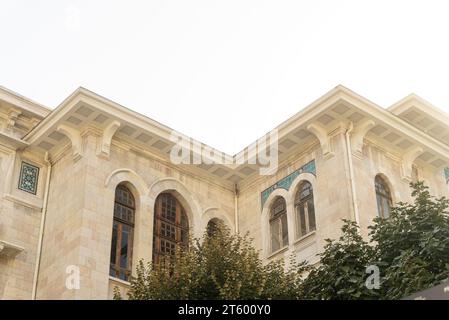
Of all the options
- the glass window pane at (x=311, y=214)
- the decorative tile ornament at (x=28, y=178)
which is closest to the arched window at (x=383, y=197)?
the glass window pane at (x=311, y=214)

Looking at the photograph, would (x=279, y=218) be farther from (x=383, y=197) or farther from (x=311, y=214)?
(x=383, y=197)

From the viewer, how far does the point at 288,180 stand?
2417 cm

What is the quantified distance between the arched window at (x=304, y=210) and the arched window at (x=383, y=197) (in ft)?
5.51

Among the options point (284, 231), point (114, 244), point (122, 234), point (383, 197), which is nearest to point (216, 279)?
point (114, 244)

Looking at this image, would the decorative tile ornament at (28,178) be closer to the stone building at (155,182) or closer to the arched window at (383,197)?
the stone building at (155,182)

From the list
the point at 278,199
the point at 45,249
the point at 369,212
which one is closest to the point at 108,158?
the point at 45,249

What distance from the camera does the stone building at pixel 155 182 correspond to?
858 inches

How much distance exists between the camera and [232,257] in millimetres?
16938

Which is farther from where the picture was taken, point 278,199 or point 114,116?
point 278,199

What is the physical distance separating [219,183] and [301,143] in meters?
2.84

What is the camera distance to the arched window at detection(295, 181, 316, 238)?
23.1m

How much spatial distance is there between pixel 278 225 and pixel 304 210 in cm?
103

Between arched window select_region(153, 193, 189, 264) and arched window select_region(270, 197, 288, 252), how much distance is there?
2277mm
